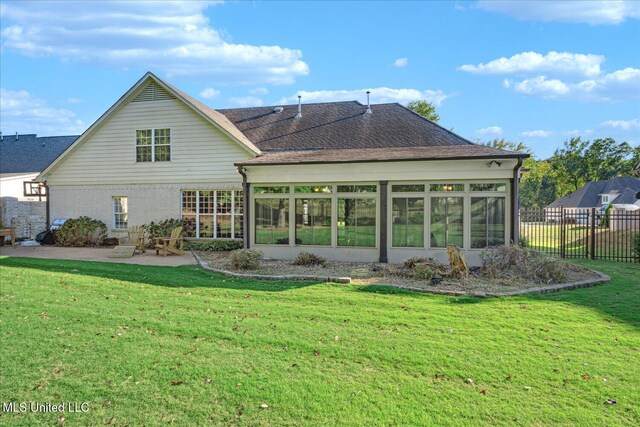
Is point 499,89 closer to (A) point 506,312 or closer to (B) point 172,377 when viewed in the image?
(A) point 506,312

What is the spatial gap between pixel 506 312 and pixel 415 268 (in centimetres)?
322

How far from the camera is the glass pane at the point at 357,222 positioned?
12953 millimetres

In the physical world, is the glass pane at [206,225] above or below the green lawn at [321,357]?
above

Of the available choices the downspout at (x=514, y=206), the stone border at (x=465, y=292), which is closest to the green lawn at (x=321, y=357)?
the stone border at (x=465, y=292)

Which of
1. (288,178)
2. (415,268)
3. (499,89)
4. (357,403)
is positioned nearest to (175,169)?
(288,178)

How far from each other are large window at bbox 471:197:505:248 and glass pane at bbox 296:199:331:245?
4584 mm

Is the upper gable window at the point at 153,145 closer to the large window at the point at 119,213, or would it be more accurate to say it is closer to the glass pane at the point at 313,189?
the large window at the point at 119,213

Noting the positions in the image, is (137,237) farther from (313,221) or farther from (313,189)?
(313,189)

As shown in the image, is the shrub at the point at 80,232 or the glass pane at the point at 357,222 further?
the shrub at the point at 80,232

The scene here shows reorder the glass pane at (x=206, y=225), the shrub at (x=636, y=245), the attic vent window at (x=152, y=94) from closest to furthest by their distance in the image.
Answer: the shrub at (x=636, y=245) < the glass pane at (x=206, y=225) < the attic vent window at (x=152, y=94)

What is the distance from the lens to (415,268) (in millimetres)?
10070

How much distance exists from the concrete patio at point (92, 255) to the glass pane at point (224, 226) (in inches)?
66.4

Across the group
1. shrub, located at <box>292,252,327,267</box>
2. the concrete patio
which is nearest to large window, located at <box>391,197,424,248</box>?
shrub, located at <box>292,252,327,267</box>

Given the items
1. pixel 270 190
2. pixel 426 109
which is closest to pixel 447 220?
pixel 270 190
